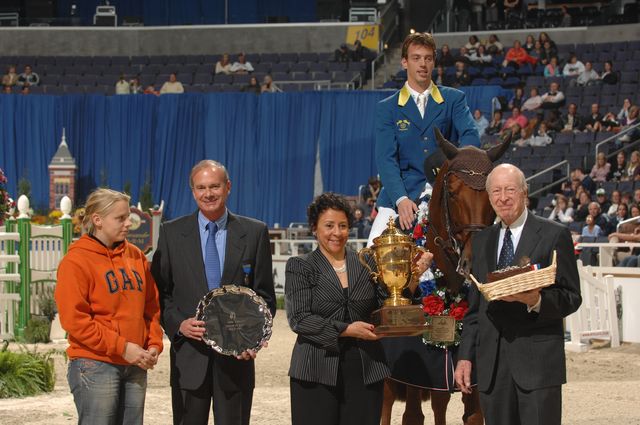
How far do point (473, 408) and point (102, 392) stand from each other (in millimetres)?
1826

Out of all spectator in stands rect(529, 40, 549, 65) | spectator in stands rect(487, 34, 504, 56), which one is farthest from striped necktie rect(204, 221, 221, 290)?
spectator in stands rect(487, 34, 504, 56)

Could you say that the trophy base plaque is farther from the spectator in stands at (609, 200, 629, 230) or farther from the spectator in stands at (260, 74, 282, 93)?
the spectator in stands at (260, 74, 282, 93)

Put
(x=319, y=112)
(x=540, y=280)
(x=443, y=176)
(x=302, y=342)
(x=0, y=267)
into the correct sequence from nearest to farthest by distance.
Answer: (x=540, y=280)
(x=302, y=342)
(x=443, y=176)
(x=0, y=267)
(x=319, y=112)

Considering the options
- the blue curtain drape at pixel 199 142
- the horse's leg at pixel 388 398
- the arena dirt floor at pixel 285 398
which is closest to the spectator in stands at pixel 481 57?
the blue curtain drape at pixel 199 142

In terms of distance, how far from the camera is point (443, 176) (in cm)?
528

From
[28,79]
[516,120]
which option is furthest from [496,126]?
[28,79]

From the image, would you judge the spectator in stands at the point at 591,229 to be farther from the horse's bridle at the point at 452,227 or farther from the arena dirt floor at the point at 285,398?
the horse's bridle at the point at 452,227

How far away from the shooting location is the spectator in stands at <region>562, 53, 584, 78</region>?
2225 centimetres

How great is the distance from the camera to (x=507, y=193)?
434 cm

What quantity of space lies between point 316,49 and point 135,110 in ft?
18.1

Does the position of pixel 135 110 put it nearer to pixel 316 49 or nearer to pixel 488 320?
pixel 316 49

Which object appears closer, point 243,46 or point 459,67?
point 459,67

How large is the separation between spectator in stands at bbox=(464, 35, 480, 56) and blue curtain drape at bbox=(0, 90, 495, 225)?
2.56 meters

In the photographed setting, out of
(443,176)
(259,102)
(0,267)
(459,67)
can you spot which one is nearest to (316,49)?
(259,102)
